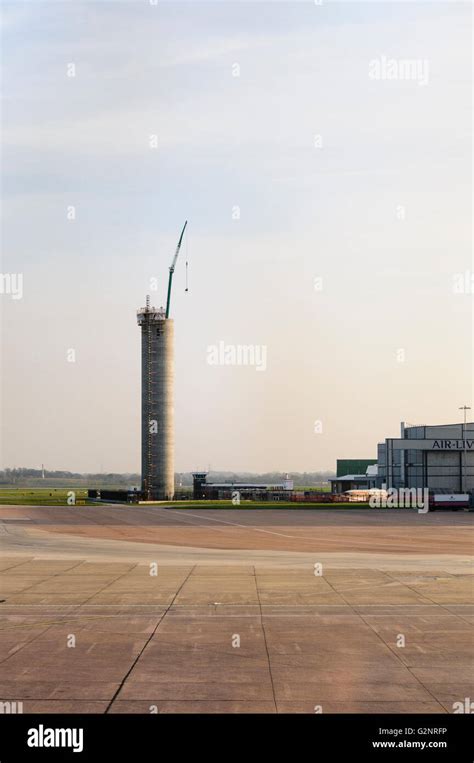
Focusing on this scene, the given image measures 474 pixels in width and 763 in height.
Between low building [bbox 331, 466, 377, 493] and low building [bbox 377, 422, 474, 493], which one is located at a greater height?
low building [bbox 377, 422, 474, 493]

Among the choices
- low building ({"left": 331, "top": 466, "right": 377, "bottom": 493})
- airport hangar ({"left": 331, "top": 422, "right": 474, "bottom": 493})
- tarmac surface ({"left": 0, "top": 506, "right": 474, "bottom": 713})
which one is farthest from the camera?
low building ({"left": 331, "top": 466, "right": 377, "bottom": 493})

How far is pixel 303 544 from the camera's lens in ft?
165

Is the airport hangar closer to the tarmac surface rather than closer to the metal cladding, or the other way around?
the metal cladding

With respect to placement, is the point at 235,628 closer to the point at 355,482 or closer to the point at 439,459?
the point at 439,459

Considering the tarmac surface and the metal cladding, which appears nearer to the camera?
the tarmac surface

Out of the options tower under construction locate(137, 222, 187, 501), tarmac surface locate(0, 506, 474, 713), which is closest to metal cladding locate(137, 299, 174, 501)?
tower under construction locate(137, 222, 187, 501)

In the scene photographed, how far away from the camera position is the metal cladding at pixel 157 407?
134 m

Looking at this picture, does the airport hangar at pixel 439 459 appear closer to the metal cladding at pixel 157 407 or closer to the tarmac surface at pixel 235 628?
the metal cladding at pixel 157 407

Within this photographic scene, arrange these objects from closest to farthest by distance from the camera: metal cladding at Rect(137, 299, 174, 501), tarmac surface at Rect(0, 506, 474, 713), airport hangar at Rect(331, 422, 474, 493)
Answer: tarmac surface at Rect(0, 506, 474, 713), airport hangar at Rect(331, 422, 474, 493), metal cladding at Rect(137, 299, 174, 501)

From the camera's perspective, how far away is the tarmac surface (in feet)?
52.0

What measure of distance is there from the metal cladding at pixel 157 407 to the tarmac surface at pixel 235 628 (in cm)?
8595

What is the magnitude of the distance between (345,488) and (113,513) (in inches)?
4060
